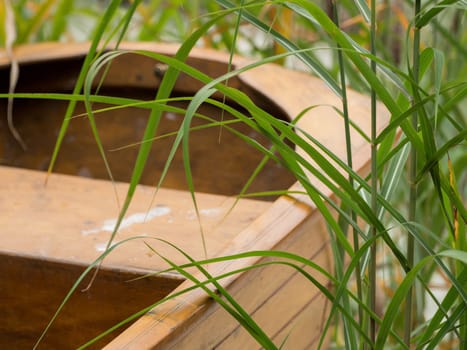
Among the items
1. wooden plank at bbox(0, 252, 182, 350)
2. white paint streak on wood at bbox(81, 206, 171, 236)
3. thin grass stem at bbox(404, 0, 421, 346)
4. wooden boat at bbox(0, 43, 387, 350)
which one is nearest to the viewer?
thin grass stem at bbox(404, 0, 421, 346)

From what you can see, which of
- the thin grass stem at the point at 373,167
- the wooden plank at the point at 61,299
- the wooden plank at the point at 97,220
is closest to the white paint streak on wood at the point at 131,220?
the wooden plank at the point at 97,220

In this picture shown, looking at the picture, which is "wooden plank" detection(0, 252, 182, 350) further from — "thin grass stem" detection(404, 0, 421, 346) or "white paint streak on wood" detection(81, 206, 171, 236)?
"thin grass stem" detection(404, 0, 421, 346)

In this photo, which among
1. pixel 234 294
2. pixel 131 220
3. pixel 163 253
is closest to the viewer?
pixel 234 294

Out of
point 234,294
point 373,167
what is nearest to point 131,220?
point 234,294

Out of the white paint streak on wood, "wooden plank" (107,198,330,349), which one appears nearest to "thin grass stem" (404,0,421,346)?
"wooden plank" (107,198,330,349)

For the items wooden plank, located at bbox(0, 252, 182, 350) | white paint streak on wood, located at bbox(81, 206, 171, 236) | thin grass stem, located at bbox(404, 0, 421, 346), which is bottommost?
thin grass stem, located at bbox(404, 0, 421, 346)

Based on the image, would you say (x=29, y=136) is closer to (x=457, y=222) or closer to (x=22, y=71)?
(x=22, y=71)

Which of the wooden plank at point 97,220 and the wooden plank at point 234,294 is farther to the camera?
the wooden plank at point 97,220

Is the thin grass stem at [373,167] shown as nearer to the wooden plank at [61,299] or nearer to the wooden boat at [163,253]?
the wooden boat at [163,253]

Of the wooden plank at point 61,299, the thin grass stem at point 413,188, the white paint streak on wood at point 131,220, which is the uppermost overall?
the white paint streak on wood at point 131,220

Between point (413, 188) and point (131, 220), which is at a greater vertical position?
point (131, 220)

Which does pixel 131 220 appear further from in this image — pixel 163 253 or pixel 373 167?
pixel 373 167

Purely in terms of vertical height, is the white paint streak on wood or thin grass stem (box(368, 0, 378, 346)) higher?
the white paint streak on wood

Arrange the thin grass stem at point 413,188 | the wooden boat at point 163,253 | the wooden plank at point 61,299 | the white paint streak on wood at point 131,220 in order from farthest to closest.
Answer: the white paint streak on wood at point 131,220, the wooden plank at point 61,299, the wooden boat at point 163,253, the thin grass stem at point 413,188
